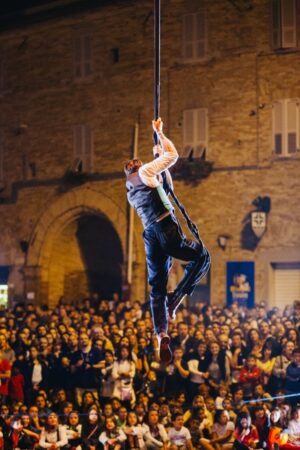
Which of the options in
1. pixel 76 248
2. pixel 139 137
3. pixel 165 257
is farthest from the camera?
pixel 76 248

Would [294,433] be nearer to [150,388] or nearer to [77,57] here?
[150,388]

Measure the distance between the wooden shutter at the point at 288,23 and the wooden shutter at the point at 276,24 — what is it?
86 millimetres

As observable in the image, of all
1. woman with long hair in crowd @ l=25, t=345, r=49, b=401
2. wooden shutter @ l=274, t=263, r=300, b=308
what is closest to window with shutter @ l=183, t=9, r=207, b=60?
wooden shutter @ l=274, t=263, r=300, b=308

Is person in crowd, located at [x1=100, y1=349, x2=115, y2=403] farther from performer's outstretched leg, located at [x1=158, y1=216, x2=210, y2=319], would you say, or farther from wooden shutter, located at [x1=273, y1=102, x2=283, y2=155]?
wooden shutter, located at [x1=273, y1=102, x2=283, y2=155]

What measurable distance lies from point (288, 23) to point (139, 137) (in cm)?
494

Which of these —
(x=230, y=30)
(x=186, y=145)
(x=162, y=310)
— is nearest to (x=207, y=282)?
(x=186, y=145)

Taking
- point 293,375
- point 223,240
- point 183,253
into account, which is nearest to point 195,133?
point 223,240

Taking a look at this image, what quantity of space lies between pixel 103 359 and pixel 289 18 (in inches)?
452

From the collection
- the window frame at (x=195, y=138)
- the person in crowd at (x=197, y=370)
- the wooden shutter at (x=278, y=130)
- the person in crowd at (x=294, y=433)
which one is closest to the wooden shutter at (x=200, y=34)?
the window frame at (x=195, y=138)

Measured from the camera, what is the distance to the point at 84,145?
23.7 metres

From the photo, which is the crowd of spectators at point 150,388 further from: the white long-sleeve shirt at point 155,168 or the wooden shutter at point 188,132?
the wooden shutter at point 188,132

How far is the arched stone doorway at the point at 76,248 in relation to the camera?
23.3m

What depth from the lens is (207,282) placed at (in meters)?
21.6

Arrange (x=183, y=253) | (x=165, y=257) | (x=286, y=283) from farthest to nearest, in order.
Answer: (x=286, y=283), (x=165, y=257), (x=183, y=253)
